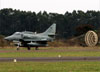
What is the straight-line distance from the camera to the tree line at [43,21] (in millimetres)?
158750

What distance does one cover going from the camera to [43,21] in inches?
6668

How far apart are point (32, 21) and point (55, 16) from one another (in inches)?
811

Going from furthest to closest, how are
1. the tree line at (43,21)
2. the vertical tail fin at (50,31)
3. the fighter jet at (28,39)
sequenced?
the tree line at (43,21) < the vertical tail fin at (50,31) < the fighter jet at (28,39)

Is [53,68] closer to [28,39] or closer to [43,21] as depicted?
[28,39]

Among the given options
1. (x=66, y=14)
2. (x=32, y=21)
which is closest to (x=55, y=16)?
(x=66, y=14)

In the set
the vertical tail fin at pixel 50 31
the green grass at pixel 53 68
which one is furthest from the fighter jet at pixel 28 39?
the green grass at pixel 53 68

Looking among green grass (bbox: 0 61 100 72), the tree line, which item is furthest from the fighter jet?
the tree line

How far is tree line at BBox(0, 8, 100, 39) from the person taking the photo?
158750mm

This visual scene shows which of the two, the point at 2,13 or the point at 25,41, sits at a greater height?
the point at 2,13

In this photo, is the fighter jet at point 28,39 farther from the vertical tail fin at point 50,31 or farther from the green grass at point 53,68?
the green grass at point 53,68

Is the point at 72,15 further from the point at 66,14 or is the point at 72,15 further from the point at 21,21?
the point at 21,21

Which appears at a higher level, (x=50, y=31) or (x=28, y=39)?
(x=50, y=31)

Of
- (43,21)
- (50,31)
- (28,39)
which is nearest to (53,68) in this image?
(28,39)

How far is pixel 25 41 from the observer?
78.4 metres
